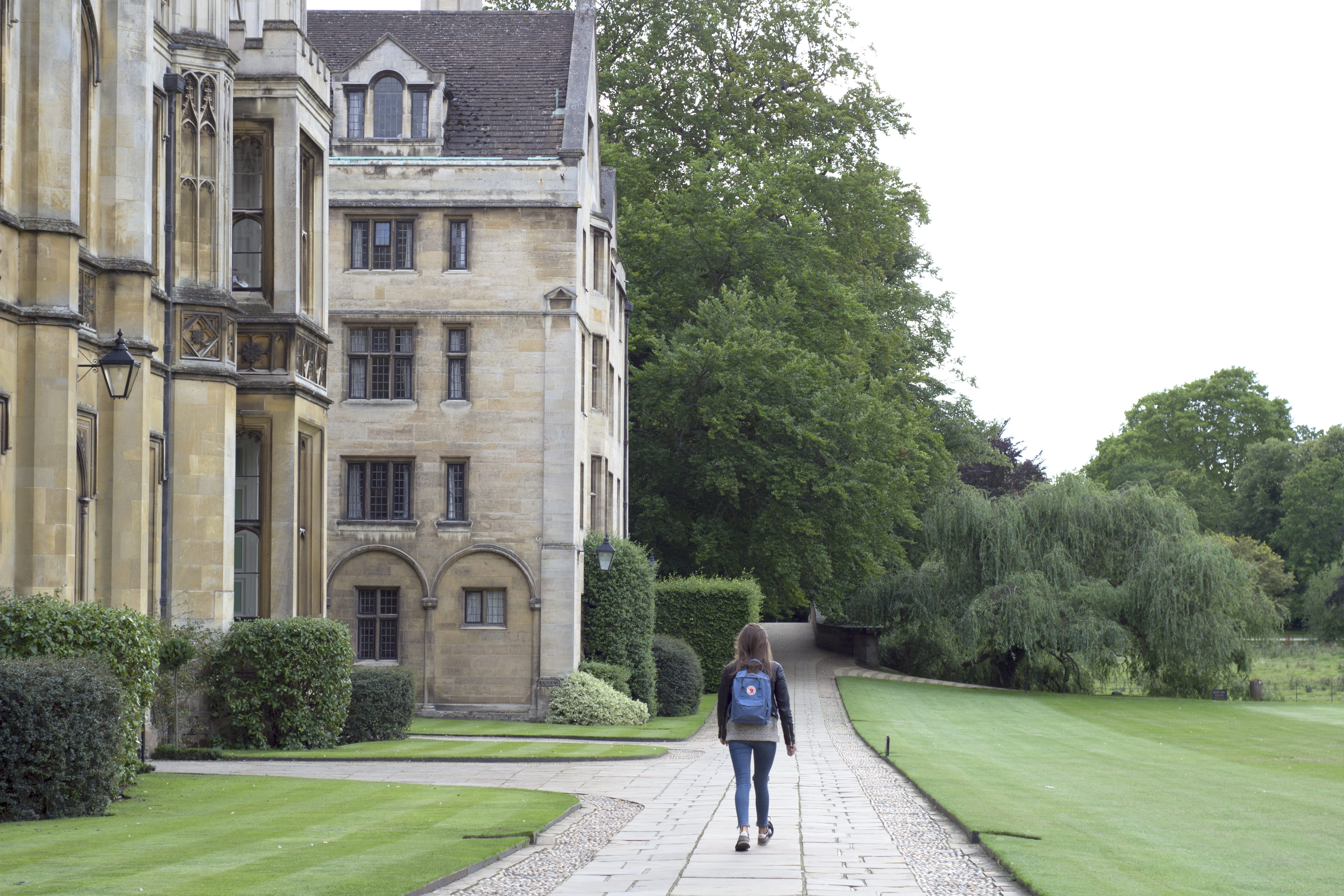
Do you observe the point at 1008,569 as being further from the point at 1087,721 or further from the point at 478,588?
the point at 478,588

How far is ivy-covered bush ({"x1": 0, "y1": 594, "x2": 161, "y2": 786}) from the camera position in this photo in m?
13.2

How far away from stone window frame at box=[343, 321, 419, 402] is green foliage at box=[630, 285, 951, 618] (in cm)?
903

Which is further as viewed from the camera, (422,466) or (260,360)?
(422,466)

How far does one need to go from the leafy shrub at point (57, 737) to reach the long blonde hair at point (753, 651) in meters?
5.92

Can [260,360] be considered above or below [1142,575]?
above

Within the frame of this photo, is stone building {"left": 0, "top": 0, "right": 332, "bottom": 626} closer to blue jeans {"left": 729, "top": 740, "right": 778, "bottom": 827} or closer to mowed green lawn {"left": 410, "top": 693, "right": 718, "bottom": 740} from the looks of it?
mowed green lawn {"left": 410, "top": 693, "right": 718, "bottom": 740}

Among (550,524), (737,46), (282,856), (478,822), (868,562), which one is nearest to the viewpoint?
(282,856)

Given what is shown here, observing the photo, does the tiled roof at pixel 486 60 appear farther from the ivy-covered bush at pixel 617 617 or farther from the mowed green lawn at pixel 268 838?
the mowed green lawn at pixel 268 838

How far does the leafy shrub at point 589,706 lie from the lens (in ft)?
98.7

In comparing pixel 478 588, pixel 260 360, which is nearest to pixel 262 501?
pixel 260 360

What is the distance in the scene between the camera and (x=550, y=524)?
3148cm

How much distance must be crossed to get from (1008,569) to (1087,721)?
1028 cm

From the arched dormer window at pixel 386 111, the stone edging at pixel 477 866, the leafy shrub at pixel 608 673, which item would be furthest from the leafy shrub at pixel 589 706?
the stone edging at pixel 477 866

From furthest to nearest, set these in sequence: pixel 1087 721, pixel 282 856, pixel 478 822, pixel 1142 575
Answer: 1. pixel 1142 575
2. pixel 1087 721
3. pixel 478 822
4. pixel 282 856
